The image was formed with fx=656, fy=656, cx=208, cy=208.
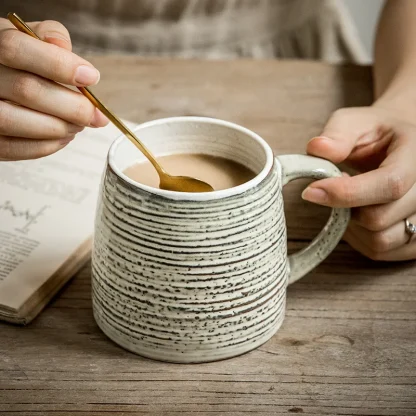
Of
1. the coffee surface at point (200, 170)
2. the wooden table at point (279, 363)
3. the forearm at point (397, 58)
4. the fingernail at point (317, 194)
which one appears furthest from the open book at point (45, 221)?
the forearm at point (397, 58)

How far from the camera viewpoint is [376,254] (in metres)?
0.68

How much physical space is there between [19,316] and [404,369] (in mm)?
345

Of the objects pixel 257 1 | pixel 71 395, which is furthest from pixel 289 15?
pixel 71 395

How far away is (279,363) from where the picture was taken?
0.57m

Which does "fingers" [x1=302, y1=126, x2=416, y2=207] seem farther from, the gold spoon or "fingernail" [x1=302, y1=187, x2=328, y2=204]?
the gold spoon

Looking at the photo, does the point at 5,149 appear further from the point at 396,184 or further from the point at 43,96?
the point at 396,184

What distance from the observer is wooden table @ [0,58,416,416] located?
0.53 m

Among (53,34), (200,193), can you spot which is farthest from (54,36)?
(200,193)

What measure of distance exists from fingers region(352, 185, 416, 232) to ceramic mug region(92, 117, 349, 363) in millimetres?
78

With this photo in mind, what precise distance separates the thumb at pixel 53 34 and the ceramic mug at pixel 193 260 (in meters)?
0.10

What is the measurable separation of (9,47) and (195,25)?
0.72 m

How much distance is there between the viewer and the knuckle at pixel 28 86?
1.81 ft

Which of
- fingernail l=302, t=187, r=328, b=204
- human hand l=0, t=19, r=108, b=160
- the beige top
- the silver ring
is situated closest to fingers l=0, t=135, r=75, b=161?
human hand l=0, t=19, r=108, b=160

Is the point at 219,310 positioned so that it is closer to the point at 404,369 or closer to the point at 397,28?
the point at 404,369
